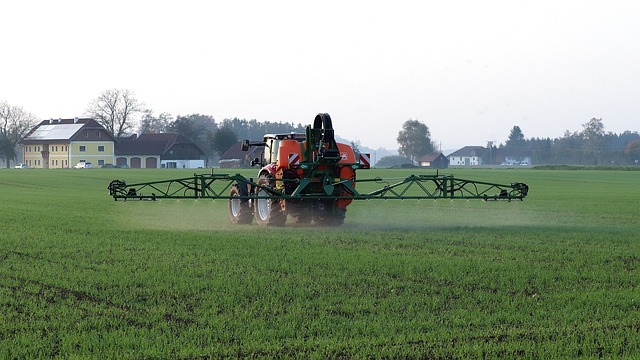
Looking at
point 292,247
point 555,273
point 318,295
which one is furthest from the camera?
point 292,247

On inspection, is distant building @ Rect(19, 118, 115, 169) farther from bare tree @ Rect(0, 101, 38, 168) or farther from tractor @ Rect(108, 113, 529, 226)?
tractor @ Rect(108, 113, 529, 226)

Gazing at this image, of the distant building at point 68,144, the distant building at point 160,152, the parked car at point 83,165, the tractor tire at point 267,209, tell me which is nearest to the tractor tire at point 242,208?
the tractor tire at point 267,209

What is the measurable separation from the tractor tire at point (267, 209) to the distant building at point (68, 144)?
114790 millimetres

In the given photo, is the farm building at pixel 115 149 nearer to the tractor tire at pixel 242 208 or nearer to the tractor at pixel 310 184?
the tractor tire at pixel 242 208

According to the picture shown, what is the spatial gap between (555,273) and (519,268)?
663 mm

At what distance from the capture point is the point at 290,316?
8.99 meters

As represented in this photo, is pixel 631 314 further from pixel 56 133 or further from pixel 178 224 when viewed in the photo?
pixel 56 133

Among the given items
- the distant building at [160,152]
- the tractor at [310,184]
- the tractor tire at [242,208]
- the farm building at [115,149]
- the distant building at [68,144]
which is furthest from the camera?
the distant building at [68,144]

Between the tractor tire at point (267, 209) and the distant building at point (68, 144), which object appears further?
the distant building at point (68, 144)

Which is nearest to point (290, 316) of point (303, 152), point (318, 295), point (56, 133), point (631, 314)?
point (318, 295)

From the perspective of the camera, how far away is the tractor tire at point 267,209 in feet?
65.2

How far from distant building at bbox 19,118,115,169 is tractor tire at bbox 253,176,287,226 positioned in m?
115

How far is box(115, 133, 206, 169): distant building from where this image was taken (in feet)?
427

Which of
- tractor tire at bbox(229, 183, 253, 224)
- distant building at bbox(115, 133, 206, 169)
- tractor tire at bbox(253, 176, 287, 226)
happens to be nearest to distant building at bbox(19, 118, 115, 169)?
distant building at bbox(115, 133, 206, 169)
